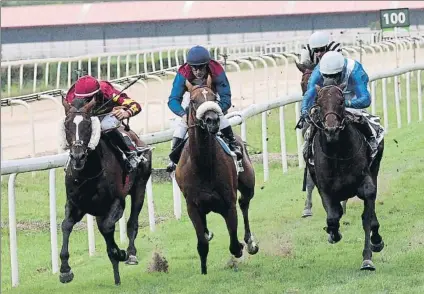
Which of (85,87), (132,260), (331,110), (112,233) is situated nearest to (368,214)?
(331,110)

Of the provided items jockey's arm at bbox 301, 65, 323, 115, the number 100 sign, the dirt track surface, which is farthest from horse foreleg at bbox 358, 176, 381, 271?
the number 100 sign

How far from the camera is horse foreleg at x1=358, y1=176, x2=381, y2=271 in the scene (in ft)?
31.8

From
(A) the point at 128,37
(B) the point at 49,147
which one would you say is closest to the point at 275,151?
(B) the point at 49,147

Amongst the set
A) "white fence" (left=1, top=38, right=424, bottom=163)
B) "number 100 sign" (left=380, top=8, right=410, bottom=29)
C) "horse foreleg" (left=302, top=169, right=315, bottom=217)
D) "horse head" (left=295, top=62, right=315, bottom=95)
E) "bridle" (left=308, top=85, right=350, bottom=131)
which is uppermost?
"number 100 sign" (left=380, top=8, right=410, bottom=29)

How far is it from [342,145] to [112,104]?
6.38 ft

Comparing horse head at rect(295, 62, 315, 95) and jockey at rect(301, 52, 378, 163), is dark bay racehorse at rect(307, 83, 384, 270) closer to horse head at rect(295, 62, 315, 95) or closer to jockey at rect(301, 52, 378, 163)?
jockey at rect(301, 52, 378, 163)

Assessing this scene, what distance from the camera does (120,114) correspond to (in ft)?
34.5

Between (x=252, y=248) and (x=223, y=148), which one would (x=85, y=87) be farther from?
(x=252, y=248)

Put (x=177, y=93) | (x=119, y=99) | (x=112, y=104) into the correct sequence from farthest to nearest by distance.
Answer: (x=119, y=99) < (x=112, y=104) < (x=177, y=93)

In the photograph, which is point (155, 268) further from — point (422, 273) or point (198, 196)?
point (422, 273)

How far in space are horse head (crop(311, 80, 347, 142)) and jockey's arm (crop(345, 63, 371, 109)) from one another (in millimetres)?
388

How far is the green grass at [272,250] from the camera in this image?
9.44 m

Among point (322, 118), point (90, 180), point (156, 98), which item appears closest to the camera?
point (322, 118)

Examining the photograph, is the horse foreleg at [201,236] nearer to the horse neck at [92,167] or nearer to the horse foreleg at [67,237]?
the horse neck at [92,167]
